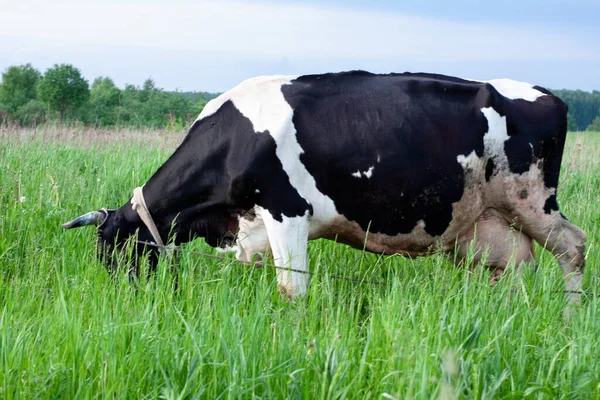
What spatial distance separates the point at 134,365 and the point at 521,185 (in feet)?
10.8

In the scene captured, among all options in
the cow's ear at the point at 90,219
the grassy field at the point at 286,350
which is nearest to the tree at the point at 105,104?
the cow's ear at the point at 90,219

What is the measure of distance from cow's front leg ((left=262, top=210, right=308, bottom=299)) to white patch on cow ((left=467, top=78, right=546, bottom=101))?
6.23 feet

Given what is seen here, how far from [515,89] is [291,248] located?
2215mm

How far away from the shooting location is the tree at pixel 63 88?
38.0 metres

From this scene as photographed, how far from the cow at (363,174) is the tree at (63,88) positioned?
116ft

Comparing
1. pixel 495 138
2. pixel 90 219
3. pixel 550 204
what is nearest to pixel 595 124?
pixel 550 204

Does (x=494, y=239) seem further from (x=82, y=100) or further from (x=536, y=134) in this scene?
(x=82, y=100)

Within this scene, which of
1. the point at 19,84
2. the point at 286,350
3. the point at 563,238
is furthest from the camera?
the point at 19,84

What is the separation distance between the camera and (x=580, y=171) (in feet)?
39.9

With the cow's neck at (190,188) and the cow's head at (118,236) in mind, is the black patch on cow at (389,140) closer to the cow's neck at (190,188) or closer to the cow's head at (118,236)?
the cow's neck at (190,188)

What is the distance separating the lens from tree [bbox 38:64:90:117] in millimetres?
38000

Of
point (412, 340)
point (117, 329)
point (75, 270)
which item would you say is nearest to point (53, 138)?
point (75, 270)

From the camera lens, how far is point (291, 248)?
4723 mm

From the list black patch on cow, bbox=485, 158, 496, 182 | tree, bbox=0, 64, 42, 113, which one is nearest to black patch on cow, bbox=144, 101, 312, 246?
black patch on cow, bbox=485, 158, 496, 182
